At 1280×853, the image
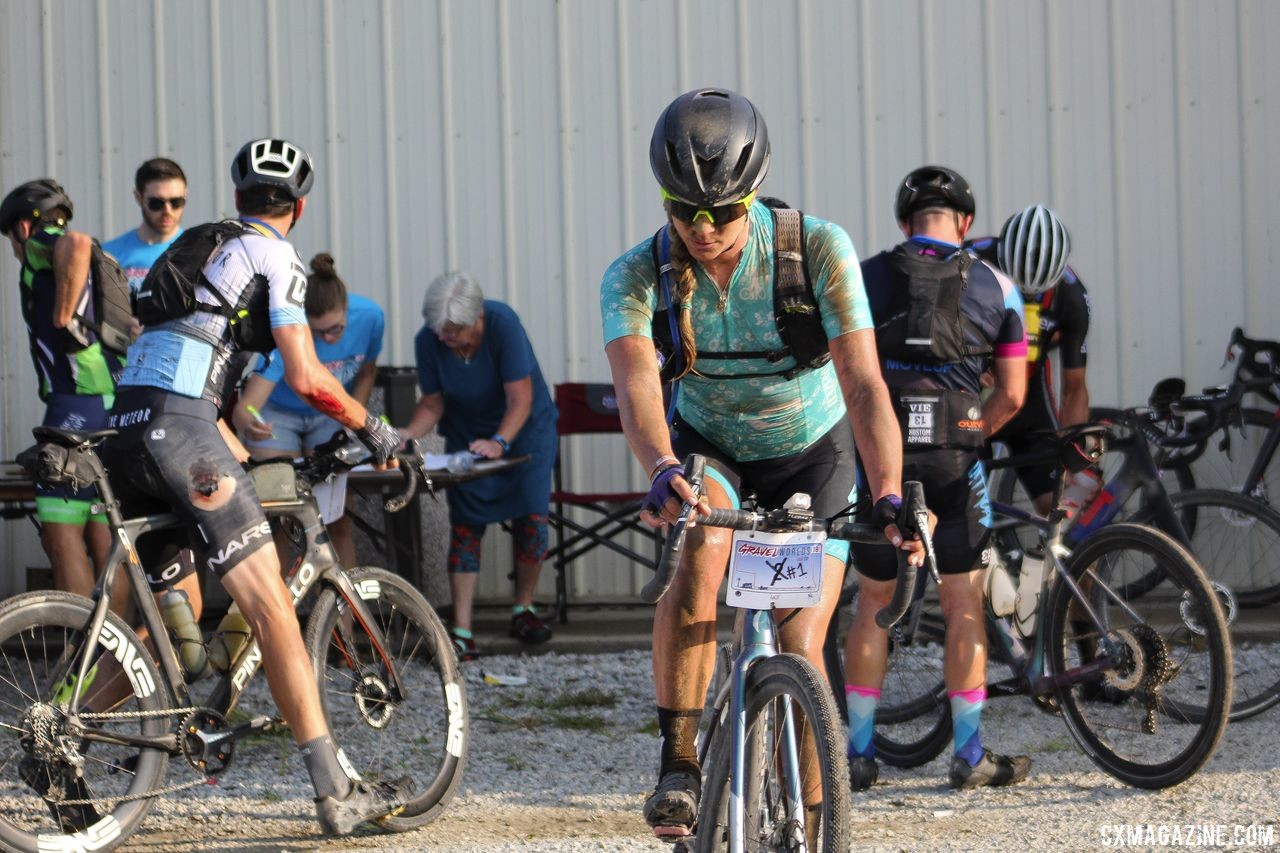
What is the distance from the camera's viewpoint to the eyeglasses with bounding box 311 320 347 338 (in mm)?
7781

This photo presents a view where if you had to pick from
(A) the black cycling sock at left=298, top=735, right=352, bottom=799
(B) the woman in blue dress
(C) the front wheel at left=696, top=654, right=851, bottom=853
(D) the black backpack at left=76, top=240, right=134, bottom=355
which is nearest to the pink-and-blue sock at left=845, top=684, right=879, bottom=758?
(A) the black cycling sock at left=298, top=735, right=352, bottom=799

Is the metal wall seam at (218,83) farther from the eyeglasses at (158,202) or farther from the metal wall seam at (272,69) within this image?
the eyeglasses at (158,202)

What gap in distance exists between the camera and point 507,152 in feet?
30.0

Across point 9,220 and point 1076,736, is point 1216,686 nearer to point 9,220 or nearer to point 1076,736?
point 1076,736

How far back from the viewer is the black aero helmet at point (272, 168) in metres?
4.99

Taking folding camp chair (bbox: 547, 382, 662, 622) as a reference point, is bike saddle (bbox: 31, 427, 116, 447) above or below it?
above

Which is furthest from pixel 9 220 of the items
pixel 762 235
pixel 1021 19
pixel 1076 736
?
pixel 1021 19

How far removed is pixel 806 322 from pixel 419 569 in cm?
469

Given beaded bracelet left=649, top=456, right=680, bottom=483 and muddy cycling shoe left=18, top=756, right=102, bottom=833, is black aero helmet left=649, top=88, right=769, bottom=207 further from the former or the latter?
muddy cycling shoe left=18, top=756, right=102, bottom=833

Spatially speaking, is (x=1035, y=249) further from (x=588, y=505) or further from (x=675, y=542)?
(x=675, y=542)

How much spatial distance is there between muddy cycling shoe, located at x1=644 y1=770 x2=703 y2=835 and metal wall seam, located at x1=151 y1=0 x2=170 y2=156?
6619 mm

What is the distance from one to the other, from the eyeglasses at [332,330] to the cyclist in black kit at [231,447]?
2.82 m

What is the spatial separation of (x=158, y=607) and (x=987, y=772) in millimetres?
2620

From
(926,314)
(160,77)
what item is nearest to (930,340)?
(926,314)
